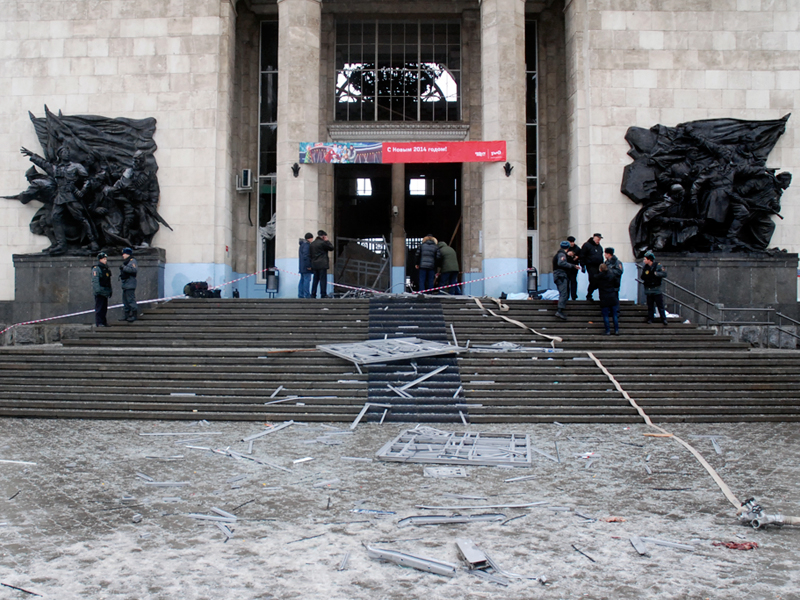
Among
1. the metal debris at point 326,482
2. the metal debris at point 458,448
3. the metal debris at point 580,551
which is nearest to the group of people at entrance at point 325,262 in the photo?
the metal debris at point 458,448

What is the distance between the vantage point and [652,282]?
44.1 ft

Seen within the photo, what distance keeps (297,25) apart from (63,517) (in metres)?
16.3

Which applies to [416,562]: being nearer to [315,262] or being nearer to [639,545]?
[639,545]

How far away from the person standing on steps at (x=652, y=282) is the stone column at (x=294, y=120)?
9197mm

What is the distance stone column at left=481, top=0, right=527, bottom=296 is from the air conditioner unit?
7.60m

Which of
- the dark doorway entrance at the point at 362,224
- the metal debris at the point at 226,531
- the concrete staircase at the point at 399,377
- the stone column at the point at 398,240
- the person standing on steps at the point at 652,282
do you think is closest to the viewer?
the metal debris at the point at 226,531

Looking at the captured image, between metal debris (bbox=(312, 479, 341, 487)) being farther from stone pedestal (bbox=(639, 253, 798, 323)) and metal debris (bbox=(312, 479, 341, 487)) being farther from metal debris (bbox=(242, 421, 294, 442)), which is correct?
stone pedestal (bbox=(639, 253, 798, 323))

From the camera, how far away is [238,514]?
4961 mm

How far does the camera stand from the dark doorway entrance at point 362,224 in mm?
20812

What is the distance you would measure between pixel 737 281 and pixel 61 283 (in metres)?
17.9

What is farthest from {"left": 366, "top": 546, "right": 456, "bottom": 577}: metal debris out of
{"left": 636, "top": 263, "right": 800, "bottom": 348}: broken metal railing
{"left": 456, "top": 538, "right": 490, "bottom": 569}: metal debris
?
{"left": 636, "top": 263, "right": 800, "bottom": 348}: broken metal railing

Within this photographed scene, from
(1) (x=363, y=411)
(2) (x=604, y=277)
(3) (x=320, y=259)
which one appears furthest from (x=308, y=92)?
(1) (x=363, y=411)

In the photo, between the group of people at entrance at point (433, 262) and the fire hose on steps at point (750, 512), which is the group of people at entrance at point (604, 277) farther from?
the fire hose on steps at point (750, 512)

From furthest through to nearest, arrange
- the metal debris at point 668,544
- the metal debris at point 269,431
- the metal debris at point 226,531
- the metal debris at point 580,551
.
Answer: the metal debris at point 269,431 < the metal debris at point 226,531 < the metal debris at point 668,544 < the metal debris at point 580,551
